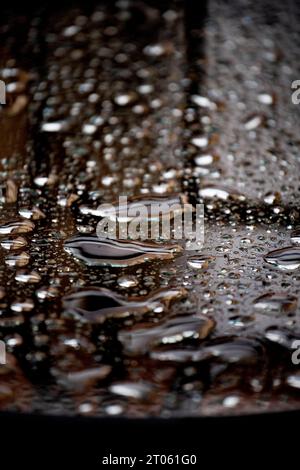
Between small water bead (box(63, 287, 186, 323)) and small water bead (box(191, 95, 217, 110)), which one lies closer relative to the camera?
small water bead (box(63, 287, 186, 323))

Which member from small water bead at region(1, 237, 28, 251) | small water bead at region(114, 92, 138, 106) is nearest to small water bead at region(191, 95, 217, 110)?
small water bead at region(114, 92, 138, 106)

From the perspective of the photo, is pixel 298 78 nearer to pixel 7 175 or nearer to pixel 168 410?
pixel 7 175

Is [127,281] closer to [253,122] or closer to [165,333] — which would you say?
[165,333]

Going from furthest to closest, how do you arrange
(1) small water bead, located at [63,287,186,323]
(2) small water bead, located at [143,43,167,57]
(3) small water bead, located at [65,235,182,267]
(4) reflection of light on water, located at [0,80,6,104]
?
(2) small water bead, located at [143,43,167,57] → (4) reflection of light on water, located at [0,80,6,104] → (3) small water bead, located at [65,235,182,267] → (1) small water bead, located at [63,287,186,323]

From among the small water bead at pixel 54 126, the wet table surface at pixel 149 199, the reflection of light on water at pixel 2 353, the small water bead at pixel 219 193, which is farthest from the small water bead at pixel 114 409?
the small water bead at pixel 54 126

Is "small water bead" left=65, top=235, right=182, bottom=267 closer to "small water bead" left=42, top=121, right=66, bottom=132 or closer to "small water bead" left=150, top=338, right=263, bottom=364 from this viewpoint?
"small water bead" left=150, top=338, right=263, bottom=364
